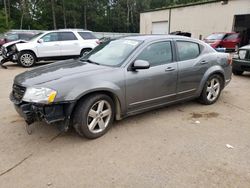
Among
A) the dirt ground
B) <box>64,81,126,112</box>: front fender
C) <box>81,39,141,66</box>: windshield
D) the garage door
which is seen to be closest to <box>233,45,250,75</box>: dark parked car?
the dirt ground

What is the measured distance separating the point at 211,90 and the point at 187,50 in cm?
111

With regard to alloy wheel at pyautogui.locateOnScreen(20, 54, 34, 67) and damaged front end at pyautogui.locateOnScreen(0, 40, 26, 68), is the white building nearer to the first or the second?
alloy wheel at pyautogui.locateOnScreen(20, 54, 34, 67)

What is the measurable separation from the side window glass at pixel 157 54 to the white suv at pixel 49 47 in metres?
7.45

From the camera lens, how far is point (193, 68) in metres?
4.57

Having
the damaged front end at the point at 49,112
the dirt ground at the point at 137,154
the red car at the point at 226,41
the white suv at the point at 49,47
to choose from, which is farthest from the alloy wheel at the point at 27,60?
the red car at the point at 226,41

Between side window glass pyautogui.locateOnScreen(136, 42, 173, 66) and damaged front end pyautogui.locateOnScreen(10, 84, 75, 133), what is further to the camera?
side window glass pyautogui.locateOnScreen(136, 42, 173, 66)

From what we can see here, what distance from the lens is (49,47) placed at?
10.5 metres

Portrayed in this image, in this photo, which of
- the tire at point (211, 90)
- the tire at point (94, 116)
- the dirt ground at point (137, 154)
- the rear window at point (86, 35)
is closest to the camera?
the dirt ground at point (137, 154)

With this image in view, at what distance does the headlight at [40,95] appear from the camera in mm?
3098

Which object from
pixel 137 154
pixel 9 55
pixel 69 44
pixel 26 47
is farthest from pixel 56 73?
pixel 9 55

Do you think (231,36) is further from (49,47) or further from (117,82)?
(117,82)

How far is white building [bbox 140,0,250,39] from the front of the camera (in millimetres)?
21325

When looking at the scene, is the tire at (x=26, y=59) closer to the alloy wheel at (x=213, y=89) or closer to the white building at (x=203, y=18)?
the alloy wheel at (x=213, y=89)

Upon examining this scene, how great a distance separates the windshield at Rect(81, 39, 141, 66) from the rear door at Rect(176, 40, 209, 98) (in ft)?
3.18
